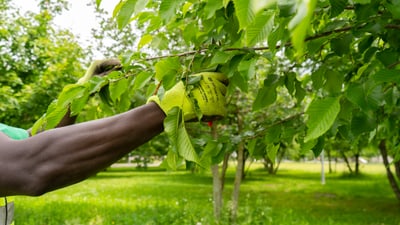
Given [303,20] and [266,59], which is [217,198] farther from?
[303,20]

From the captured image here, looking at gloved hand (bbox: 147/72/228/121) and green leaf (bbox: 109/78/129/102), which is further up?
green leaf (bbox: 109/78/129/102)

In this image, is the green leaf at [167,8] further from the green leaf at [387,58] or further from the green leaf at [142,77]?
the green leaf at [387,58]

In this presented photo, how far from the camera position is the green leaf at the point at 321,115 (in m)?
1.00

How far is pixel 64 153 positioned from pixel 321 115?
70 centimetres

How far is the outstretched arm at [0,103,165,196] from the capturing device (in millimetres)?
1201

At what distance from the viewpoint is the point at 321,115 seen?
1.03 meters

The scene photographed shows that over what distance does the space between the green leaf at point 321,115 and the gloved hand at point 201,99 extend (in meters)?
0.41

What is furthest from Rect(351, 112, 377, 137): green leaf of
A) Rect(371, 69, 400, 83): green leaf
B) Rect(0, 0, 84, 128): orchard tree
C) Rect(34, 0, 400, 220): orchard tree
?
Rect(0, 0, 84, 128): orchard tree

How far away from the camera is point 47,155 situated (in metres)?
1.21

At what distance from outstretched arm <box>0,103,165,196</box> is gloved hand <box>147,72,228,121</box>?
4.3 inches

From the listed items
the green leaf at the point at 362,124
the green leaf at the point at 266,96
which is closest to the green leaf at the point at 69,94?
the green leaf at the point at 266,96

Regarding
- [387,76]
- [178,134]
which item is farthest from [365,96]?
[178,134]

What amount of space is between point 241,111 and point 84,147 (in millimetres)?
7294

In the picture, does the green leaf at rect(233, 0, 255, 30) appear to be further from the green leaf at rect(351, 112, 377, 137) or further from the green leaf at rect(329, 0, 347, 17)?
the green leaf at rect(351, 112, 377, 137)
